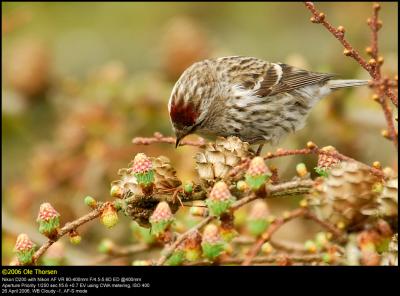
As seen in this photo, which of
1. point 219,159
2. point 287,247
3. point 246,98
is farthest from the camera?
point 246,98

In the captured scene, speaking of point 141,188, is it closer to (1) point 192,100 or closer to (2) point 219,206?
(2) point 219,206

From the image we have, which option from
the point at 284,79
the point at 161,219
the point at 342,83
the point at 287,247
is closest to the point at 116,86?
the point at 284,79

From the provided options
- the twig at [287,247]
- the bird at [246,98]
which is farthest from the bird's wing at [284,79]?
the twig at [287,247]

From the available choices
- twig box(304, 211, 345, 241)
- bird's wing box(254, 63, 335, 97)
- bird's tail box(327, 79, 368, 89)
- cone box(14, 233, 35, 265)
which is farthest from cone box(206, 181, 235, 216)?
bird's tail box(327, 79, 368, 89)

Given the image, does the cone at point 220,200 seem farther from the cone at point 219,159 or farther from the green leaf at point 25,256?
the green leaf at point 25,256

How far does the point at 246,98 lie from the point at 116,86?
976 mm

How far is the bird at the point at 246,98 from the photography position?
2422mm

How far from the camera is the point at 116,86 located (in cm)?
349

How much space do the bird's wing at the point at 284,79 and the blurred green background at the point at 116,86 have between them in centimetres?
20

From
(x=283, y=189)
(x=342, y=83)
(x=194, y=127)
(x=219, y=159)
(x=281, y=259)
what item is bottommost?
(x=281, y=259)

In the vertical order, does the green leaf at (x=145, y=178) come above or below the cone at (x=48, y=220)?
above

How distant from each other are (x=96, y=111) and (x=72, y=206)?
63 centimetres
